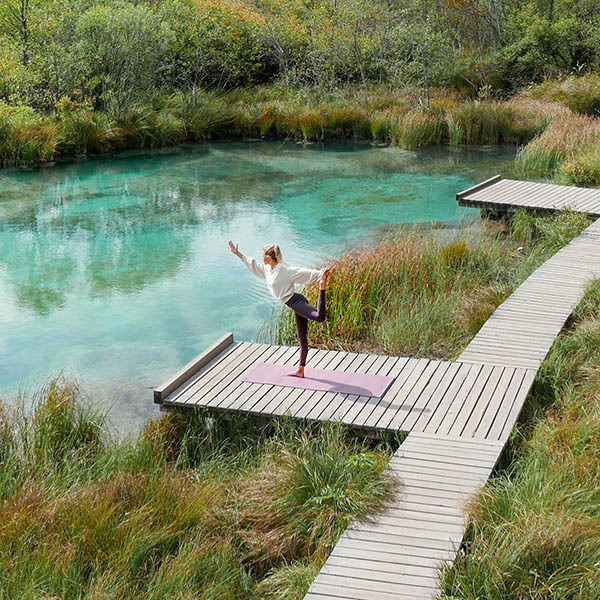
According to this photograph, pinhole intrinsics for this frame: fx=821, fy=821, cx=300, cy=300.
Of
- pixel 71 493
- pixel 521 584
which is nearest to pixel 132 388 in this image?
pixel 71 493

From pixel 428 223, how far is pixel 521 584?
827cm

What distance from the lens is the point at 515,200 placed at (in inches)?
404

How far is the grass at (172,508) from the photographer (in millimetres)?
3668

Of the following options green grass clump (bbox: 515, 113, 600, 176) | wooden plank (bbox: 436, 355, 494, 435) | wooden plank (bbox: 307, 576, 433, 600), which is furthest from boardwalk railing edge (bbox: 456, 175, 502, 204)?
wooden plank (bbox: 307, 576, 433, 600)

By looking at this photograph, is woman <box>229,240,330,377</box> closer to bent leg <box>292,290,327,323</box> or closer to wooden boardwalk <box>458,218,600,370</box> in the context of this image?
bent leg <box>292,290,327,323</box>

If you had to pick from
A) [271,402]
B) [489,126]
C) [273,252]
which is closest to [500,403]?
[271,402]

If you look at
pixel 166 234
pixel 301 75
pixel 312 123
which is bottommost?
pixel 166 234

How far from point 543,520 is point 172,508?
1.81 metres

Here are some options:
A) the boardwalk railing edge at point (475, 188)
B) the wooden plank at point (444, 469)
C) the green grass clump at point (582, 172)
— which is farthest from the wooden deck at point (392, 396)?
the green grass clump at point (582, 172)

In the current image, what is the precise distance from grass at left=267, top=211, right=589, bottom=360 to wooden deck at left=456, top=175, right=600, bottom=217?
3.48 feet

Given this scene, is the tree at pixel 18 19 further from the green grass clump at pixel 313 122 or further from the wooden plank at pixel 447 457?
the wooden plank at pixel 447 457

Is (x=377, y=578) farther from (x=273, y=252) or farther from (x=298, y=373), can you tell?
(x=273, y=252)

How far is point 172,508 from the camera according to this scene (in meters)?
4.18

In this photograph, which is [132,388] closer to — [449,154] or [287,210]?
[287,210]
